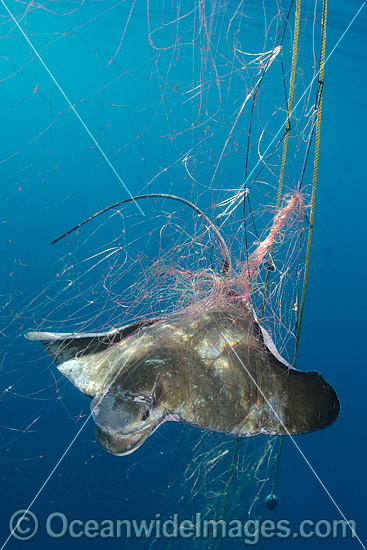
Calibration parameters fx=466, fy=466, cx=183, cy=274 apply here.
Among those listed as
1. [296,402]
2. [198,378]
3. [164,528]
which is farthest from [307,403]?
[164,528]

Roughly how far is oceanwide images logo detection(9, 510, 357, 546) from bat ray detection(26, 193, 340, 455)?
1.63 m

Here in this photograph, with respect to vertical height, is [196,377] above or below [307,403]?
above

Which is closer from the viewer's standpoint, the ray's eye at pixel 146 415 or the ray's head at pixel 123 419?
the ray's head at pixel 123 419

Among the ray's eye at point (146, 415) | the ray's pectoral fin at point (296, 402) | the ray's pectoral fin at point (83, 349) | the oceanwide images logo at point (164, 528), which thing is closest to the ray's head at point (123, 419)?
the ray's eye at point (146, 415)

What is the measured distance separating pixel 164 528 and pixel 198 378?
195 cm

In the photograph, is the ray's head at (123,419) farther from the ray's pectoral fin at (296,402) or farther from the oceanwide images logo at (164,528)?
the oceanwide images logo at (164,528)

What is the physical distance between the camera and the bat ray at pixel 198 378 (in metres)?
2.17

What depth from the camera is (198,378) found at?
7.42 feet

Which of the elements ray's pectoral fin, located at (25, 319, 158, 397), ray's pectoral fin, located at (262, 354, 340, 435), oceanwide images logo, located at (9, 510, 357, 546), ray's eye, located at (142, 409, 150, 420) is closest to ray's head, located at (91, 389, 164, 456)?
ray's eye, located at (142, 409, 150, 420)

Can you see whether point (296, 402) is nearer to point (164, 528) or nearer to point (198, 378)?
point (198, 378)

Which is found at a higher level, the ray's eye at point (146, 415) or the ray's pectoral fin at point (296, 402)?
the ray's eye at point (146, 415)

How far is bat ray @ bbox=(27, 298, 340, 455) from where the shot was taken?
7.13 feet

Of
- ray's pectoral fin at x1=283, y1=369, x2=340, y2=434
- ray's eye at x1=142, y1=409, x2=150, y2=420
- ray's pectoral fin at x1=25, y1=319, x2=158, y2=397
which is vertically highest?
ray's pectoral fin at x1=25, y1=319, x2=158, y2=397

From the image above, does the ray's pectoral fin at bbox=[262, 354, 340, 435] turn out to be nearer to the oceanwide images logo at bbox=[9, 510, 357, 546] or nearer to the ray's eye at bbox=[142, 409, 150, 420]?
the ray's eye at bbox=[142, 409, 150, 420]
